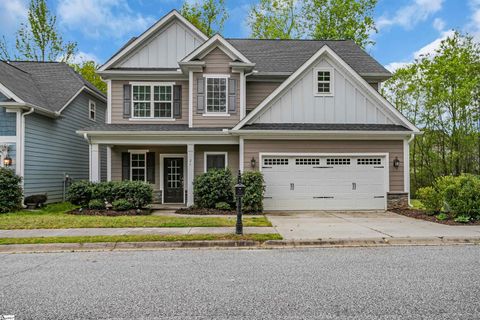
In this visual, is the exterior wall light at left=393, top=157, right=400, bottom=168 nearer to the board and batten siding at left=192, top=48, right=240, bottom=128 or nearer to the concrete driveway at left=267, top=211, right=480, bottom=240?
the concrete driveway at left=267, top=211, right=480, bottom=240

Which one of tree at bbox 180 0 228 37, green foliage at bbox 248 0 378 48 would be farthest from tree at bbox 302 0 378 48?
tree at bbox 180 0 228 37

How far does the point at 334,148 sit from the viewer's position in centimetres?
1274

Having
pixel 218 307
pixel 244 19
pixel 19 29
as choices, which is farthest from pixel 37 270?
pixel 244 19

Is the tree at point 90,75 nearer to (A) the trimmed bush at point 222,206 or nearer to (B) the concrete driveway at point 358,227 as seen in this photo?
(A) the trimmed bush at point 222,206

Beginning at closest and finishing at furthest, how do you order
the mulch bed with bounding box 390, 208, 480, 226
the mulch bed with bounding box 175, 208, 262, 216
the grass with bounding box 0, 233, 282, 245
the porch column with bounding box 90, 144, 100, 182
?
the grass with bounding box 0, 233, 282, 245, the mulch bed with bounding box 390, 208, 480, 226, the mulch bed with bounding box 175, 208, 262, 216, the porch column with bounding box 90, 144, 100, 182

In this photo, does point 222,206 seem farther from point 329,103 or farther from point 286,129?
point 329,103

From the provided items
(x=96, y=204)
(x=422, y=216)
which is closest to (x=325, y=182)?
(x=422, y=216)

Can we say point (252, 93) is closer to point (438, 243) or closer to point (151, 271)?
point (438, 243)

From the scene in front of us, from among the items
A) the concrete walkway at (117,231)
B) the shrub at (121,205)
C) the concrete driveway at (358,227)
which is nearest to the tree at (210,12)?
the shrub at (121,205)

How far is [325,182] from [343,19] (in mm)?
18833

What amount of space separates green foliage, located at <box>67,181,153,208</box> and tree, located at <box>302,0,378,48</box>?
2021cm

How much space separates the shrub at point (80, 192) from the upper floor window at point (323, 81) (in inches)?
368

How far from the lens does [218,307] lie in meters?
3.80

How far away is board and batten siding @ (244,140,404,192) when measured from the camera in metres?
12.6
